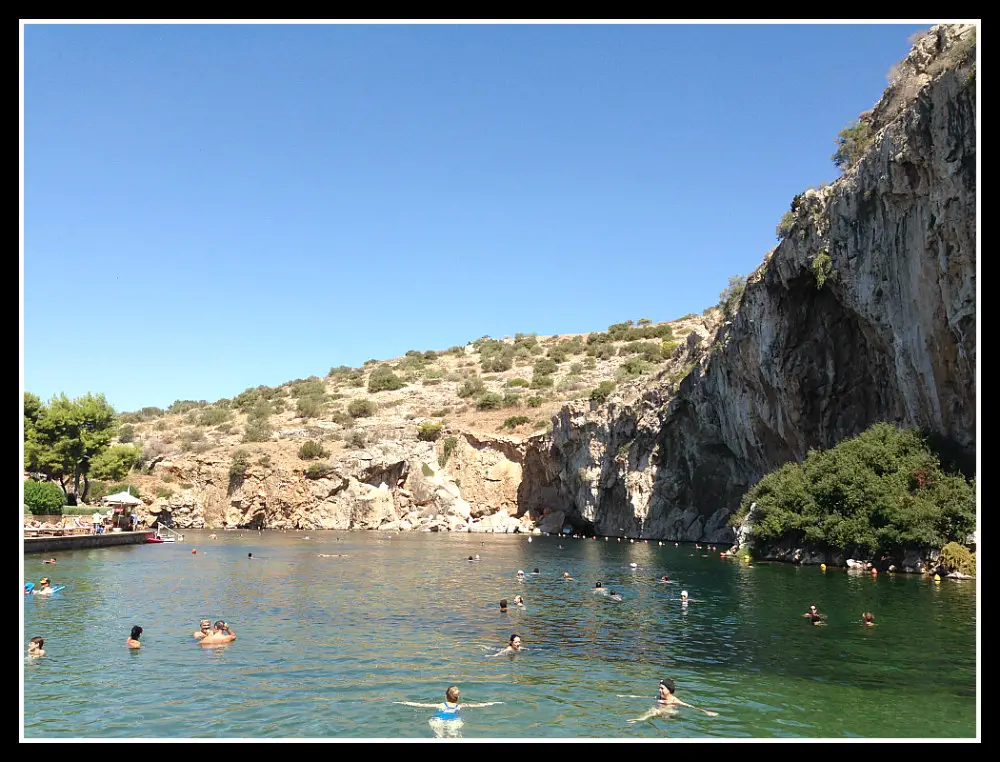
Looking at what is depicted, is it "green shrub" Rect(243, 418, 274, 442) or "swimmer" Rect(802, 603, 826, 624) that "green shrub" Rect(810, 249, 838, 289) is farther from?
"green shrub" Rect(243, 418, 274, 442)

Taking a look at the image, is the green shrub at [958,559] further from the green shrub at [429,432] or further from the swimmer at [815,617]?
the green shrub at [429,432]

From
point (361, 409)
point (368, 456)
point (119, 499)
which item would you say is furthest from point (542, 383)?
point (119, 499)

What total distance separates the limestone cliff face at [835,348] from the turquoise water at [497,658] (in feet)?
32.2

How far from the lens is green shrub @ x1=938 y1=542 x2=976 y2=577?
2980 cm

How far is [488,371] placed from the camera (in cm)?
11644

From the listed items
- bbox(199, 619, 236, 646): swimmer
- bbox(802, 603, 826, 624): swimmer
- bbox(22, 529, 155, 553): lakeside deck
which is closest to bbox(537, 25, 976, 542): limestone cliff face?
bbox(802, 603, 826, 624): swimmer

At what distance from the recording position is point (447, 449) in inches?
3135

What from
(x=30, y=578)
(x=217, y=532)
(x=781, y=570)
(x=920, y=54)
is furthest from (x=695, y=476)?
(x=30, y=578)

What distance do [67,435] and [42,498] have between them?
1195 centimetres

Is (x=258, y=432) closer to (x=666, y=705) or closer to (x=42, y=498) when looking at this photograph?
(x=42, y=498)

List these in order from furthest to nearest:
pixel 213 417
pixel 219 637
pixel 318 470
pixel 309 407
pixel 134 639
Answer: pixel 309 407, pixel 213 417, pixel 318 470, pixel 219 637, pixel 134 639

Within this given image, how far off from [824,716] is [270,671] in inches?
418

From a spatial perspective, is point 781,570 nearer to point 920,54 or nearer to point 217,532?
point 920,54

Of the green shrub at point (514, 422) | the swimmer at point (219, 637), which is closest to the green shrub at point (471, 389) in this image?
the green shrub at point (514, 422)
